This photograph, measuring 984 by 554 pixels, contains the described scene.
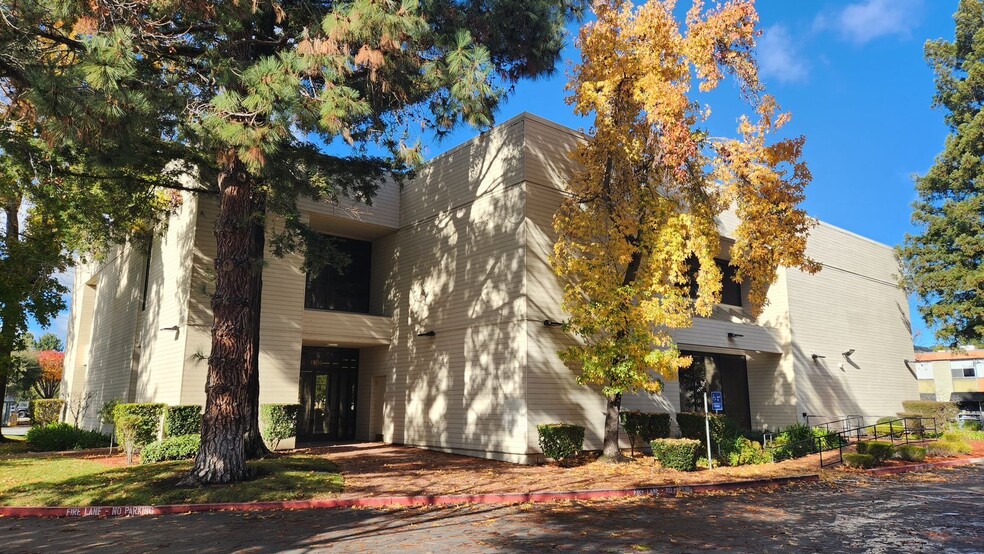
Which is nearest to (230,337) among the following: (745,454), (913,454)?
(745,454)

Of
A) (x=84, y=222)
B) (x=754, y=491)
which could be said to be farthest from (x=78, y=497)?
(x=754, y=491)

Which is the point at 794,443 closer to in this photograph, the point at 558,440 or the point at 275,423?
the point at 558,440

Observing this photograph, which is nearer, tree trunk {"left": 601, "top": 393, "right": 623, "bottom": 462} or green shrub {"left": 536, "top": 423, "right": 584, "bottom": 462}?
green shrub {"left": 536, "top": 423, "right": 584, "bottom": 462}

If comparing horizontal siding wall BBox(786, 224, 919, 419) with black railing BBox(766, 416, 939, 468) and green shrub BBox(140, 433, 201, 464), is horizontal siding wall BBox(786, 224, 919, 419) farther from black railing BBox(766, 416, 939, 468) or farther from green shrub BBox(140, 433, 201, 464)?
green shrub BBox(140, 433, 201, 464)

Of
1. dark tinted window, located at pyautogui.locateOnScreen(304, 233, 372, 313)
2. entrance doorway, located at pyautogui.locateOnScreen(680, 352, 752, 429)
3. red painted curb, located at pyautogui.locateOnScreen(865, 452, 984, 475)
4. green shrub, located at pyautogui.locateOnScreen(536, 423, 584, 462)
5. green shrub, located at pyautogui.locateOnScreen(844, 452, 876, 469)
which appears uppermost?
dark tinted window, located at pyautogui.locateOnScreen(304, 233, 372, 313)

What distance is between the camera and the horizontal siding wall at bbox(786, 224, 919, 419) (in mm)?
23391

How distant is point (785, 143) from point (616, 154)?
397 centimetres

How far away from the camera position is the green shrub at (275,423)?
1571 centimetres

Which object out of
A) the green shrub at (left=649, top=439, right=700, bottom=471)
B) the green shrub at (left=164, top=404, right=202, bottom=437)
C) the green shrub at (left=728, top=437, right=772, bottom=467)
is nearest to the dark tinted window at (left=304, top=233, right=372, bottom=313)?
the green shrub at (left=164, top=404, right=202, bottom=437)

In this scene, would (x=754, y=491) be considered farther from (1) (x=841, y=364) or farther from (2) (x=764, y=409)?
(1) (x=841, y=364)

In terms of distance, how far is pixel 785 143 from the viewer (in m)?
14.6

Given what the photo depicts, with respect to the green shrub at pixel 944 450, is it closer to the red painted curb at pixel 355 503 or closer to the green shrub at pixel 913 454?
the green shrub at pixel 913 454

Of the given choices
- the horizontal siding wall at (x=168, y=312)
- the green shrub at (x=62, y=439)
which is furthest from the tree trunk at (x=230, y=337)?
the green shrub at (x=62, y=439)

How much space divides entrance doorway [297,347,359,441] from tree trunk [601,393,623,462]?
9748mm
